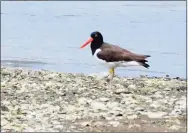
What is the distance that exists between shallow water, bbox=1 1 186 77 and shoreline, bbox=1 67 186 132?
434 cm

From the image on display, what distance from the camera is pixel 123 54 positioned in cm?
1261

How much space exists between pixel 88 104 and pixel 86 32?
48.1ft

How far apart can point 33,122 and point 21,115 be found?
1.16 feet

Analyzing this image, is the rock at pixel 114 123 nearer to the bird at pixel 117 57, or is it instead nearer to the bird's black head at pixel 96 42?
the bird at pixel 117 57

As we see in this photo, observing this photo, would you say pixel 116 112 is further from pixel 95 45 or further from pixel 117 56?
pixel 95 45

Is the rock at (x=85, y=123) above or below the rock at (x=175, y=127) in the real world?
above

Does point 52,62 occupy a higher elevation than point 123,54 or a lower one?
lower

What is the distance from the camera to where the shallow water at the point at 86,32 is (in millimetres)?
19141

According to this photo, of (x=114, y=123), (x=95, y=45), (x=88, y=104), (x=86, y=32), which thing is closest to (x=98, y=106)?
(x=88, y=104)

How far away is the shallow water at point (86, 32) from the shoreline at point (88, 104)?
434 centimetres

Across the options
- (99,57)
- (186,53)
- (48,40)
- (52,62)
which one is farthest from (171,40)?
(99,57)

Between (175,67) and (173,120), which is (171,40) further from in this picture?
(173,120)

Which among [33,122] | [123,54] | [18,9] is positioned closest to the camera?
[33,122]

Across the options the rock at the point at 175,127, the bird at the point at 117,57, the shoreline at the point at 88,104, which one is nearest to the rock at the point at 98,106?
the shoreline at the point at 88,104
